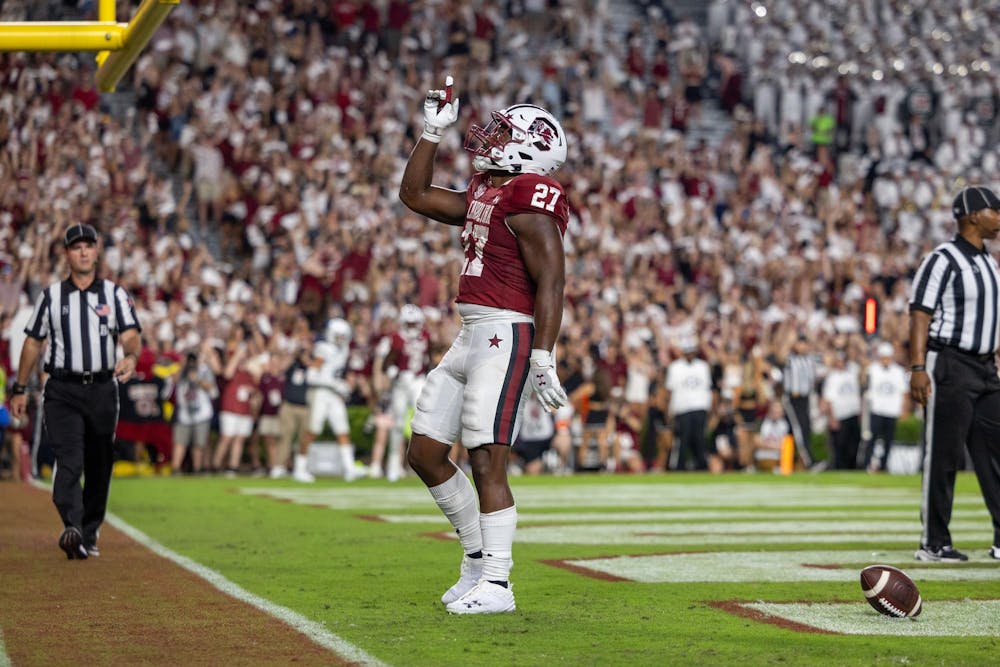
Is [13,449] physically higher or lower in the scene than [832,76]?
lower

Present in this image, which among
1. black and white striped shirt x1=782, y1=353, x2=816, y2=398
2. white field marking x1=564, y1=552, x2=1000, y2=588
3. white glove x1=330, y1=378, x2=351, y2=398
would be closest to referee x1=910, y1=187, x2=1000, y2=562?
white field marking x1=564, y1=552, x2=1000, y2=588

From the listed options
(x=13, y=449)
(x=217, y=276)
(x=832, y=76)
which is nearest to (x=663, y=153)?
(x=832, y=76)

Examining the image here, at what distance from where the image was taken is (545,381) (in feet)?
18.2

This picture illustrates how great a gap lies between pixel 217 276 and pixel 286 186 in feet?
5.85

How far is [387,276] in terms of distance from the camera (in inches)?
735

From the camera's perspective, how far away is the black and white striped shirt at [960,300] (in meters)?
7.61

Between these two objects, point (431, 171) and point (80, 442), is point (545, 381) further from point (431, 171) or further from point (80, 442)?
point (80, 442)

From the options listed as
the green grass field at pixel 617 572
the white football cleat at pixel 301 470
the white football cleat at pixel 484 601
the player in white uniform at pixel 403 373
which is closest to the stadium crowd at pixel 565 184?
the player in white uniform at pixel 403 373

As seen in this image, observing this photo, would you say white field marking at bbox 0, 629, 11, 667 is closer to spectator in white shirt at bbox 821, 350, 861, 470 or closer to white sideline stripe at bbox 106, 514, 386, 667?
white sideline stripe at bbox 106, 514, 386, 667

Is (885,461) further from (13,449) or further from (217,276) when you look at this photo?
(13,449)

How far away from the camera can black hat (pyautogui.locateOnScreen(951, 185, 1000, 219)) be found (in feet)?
25.4

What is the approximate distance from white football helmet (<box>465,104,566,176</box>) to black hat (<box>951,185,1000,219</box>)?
9.06 ft

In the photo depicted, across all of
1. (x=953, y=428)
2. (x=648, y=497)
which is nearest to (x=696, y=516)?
(x=648, y=497)

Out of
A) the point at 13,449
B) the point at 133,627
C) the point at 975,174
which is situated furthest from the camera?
the point at 975,174
